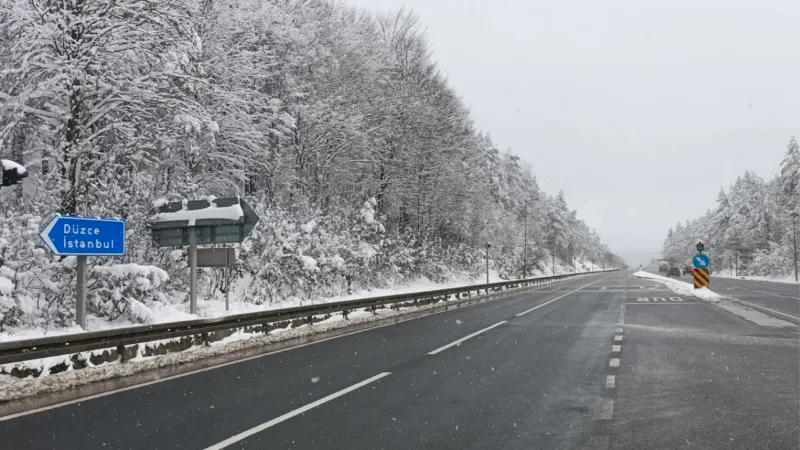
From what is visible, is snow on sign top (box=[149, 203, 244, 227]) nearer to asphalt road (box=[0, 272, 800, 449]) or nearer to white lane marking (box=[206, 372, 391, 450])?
asphalt road (box=[0, 272, 800, 449])

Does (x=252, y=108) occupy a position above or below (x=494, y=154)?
below

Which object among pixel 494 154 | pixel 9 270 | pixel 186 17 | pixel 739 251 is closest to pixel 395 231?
pixel 186 17

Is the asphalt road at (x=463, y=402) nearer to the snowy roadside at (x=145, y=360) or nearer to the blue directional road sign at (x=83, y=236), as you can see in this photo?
the snowy roadside at (x=145, y=360)

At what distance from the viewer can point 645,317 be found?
65.9 feet

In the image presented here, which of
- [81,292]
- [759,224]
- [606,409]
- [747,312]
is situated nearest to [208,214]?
[81,292]

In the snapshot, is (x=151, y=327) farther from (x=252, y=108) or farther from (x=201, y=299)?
(x=252, y=108)

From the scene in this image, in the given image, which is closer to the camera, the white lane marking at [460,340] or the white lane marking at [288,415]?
the white lane marking at [288,415]

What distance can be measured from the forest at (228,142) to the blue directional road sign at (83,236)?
6.09 ft

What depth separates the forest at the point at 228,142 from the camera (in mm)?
15414

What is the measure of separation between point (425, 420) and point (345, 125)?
26.1 metres

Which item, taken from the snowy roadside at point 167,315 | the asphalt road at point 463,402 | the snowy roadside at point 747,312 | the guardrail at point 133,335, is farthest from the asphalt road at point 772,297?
the snowy roadside at point 167,315

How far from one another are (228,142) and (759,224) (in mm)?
104035

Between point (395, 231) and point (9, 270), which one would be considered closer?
point (9, 270)

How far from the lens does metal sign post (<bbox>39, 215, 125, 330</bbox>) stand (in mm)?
11180
